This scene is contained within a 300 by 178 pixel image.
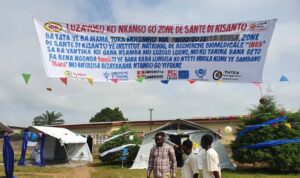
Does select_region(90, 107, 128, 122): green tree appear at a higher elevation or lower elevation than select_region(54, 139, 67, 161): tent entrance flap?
higher

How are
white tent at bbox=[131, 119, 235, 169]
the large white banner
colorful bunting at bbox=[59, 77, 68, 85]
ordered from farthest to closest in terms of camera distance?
white tent at bbox=[131, 119, 235, 169], the large white banner, colorful bunting at bbox=[59, 77, 68, 85]

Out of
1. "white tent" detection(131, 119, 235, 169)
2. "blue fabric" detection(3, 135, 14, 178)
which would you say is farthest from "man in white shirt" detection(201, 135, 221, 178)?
"white tent" detection(131, 119, 235, 169)

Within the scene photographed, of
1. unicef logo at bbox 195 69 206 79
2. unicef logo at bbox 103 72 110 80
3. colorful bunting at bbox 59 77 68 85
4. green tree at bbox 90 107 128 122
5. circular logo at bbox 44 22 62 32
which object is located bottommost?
colorful bunting at bbox 59 77 68 85

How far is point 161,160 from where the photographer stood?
21.1ft

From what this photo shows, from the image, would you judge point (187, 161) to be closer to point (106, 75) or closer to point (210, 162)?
point (210, 162)

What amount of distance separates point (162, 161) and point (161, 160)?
24mm

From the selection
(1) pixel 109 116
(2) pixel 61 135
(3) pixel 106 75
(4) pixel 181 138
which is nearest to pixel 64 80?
(3) pixel 106 75

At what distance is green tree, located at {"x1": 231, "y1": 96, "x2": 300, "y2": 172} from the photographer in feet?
54.2

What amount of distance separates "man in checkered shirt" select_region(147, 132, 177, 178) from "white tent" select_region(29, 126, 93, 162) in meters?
16.4

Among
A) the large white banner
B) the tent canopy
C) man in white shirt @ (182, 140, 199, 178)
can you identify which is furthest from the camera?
the tent canopy

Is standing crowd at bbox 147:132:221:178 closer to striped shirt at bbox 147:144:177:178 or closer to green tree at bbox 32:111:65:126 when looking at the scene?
striped shirt at bbox 147:144:177:178

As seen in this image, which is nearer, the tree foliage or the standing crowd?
the standing crowd

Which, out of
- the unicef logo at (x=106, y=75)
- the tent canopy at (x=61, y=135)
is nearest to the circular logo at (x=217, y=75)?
the unicef logo at (x=106, y=75)

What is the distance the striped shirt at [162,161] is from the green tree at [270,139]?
34.7 feet
